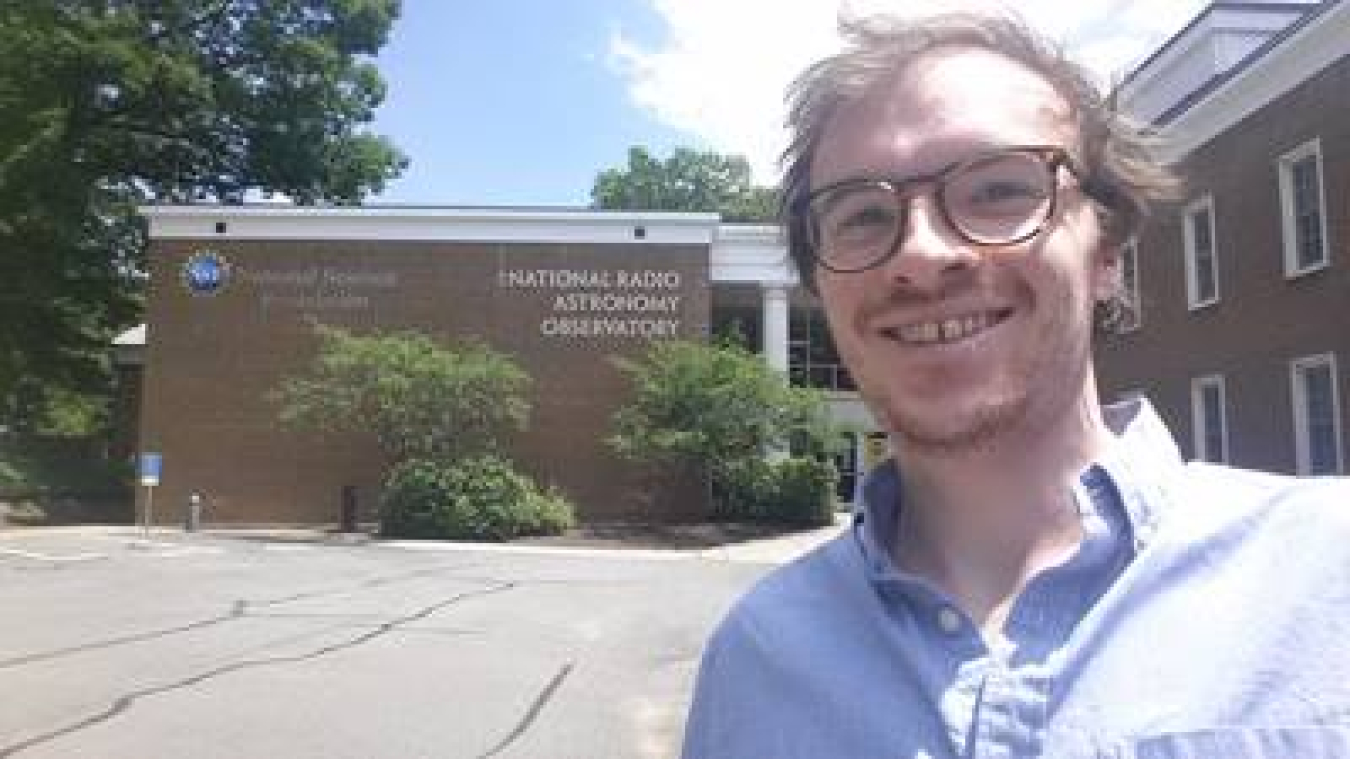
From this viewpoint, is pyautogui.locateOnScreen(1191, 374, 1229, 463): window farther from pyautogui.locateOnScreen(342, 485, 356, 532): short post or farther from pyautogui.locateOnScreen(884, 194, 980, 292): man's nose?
pyautogui.locateOnScreen(884, 194, 980, 292): man's nose

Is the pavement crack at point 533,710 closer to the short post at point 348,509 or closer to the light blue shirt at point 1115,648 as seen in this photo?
the light blue shirt at point 1115,648

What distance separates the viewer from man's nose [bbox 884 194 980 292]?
5.65 ft

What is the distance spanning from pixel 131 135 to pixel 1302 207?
36.6 metres

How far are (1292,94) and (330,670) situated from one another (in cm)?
1609

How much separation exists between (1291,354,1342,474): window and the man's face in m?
20.4

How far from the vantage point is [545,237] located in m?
36.3

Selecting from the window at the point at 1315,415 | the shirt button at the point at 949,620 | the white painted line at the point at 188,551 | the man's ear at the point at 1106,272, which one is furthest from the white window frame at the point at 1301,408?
the shirt button at the point at 949,620

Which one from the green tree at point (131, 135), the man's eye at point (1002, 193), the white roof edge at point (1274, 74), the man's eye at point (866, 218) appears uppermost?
the green tree at point (131, 135)

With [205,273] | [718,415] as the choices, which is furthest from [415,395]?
[205,273]

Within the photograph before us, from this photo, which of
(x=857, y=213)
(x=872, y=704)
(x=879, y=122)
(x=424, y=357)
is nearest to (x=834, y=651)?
(x=872, y=704)

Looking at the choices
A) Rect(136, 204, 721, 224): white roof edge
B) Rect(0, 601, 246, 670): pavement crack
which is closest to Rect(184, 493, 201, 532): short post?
Rect(136, 204, 721, 224): white roof edge

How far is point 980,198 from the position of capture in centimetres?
175

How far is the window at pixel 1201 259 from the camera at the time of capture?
23.6 m

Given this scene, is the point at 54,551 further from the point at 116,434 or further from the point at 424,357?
the point at 116,434
